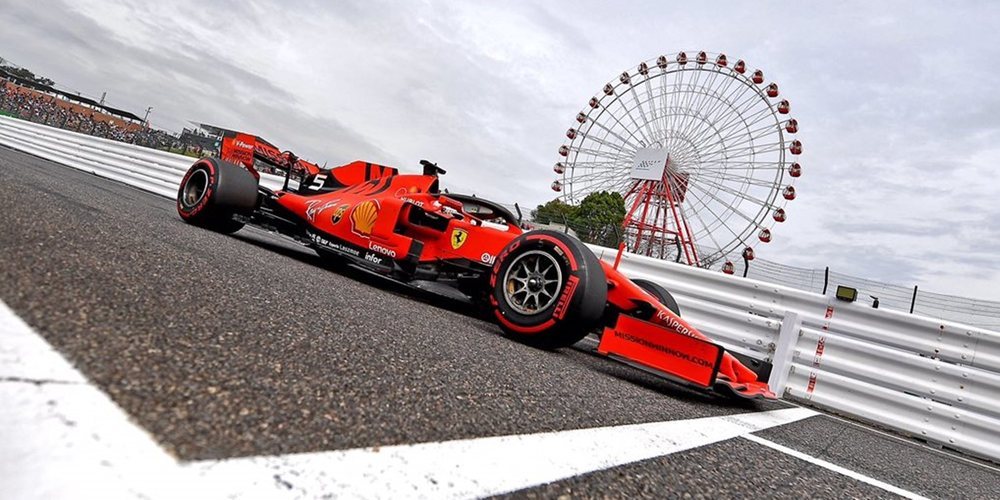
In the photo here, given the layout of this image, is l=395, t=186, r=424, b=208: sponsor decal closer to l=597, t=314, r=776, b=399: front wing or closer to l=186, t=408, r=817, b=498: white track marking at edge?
l=597, t=314, r=776, b=399: front wing

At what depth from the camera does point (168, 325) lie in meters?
1.44

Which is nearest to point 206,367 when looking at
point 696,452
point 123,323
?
point 123,323

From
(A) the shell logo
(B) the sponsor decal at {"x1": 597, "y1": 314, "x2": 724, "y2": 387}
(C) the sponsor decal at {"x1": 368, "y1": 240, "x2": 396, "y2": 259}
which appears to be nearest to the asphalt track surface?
(B) the sponsor decal at {"x1": 597, "y1": 314, "x2": 724, "y2": 387}

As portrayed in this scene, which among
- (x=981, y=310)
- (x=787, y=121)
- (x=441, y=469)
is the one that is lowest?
(x=441, y=469)

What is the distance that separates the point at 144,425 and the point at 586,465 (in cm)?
96

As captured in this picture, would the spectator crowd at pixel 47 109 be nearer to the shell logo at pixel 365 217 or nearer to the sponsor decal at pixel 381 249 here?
the shell logo at pixel 365 217

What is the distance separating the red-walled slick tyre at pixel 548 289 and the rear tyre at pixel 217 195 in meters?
2.89

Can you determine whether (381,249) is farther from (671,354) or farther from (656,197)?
(656,197)

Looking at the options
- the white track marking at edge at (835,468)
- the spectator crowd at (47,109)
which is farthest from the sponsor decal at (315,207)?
the spectator crowd at (47,109)

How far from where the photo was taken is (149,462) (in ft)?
2.45

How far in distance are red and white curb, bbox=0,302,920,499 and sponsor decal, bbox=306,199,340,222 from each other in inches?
146

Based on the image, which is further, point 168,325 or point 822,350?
point 822,350

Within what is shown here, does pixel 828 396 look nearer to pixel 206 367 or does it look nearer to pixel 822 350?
pixel 822 350

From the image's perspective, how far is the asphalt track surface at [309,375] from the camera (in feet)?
3.46
